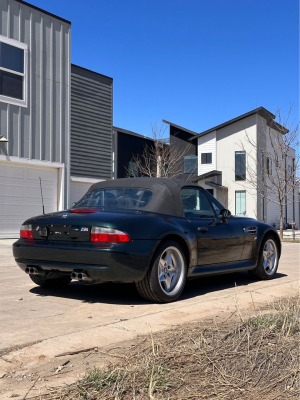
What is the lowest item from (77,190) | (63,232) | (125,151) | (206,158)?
(63,232)

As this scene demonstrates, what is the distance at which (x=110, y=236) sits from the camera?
4949mm

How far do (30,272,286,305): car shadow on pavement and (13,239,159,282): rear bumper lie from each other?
581mm

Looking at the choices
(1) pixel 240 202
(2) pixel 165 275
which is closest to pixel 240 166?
(1) pixel 240 202

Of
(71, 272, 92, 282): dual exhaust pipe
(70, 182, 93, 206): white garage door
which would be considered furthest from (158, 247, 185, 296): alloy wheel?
(70, 182, 93, 206): white garage door

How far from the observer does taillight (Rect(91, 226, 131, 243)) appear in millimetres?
4949

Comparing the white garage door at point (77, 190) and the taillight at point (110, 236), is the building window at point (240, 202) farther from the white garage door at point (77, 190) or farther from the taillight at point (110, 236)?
the taillight at point (110, 236)

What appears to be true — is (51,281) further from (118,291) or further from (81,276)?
(81,276)

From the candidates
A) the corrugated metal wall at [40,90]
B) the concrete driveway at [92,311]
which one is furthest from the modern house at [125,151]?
the concrete driveway at [92,311]

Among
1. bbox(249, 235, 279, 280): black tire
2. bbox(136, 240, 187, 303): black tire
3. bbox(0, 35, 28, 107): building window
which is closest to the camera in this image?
bbox(136, 240, 187, 303): black tire

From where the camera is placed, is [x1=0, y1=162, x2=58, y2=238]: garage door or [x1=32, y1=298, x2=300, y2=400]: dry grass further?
[x1=0, y1=162, x2=58, y2=238]: garage door

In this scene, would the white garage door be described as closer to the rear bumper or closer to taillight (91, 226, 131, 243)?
the rear bumper

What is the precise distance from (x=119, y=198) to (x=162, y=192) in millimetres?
522

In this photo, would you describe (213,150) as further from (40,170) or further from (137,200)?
(137,200)

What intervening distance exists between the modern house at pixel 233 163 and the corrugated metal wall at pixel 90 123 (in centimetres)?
1385
